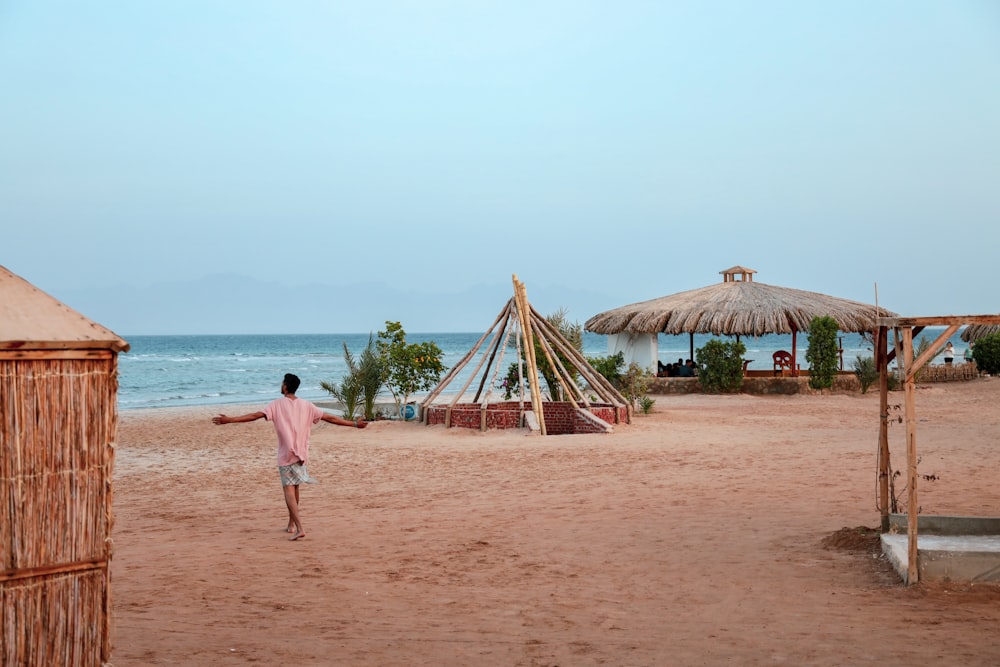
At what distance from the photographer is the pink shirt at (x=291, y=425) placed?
773 centimetres

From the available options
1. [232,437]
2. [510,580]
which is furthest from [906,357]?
[232,437]

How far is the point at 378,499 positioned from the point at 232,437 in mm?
7337

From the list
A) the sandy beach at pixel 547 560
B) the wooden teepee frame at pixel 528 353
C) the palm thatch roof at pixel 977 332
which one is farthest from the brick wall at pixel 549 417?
the palm thatch roof at pixel 977 332

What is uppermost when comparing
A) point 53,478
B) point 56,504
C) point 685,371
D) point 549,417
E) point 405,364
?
point 405,364

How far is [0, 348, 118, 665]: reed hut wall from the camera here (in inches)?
154

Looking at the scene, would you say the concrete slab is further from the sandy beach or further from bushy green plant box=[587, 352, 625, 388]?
bushy green plant box=[587, 352, 625, 388]

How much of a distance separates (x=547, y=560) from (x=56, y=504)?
12.7 ft

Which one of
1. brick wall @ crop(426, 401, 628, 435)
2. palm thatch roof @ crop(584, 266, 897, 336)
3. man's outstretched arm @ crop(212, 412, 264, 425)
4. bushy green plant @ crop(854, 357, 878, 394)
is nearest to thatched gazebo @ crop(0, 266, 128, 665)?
man's outstretched arm @ crop(212, 412, 264, 425)

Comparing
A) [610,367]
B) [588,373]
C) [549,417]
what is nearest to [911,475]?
[549,417]

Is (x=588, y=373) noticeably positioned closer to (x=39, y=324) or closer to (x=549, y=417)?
(x=549, y=417)

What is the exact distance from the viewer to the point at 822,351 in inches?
867

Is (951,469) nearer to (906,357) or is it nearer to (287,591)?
(906,357)

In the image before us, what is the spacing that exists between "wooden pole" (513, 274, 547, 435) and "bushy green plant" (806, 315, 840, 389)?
329 inches

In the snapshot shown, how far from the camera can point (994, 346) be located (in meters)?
25.2
